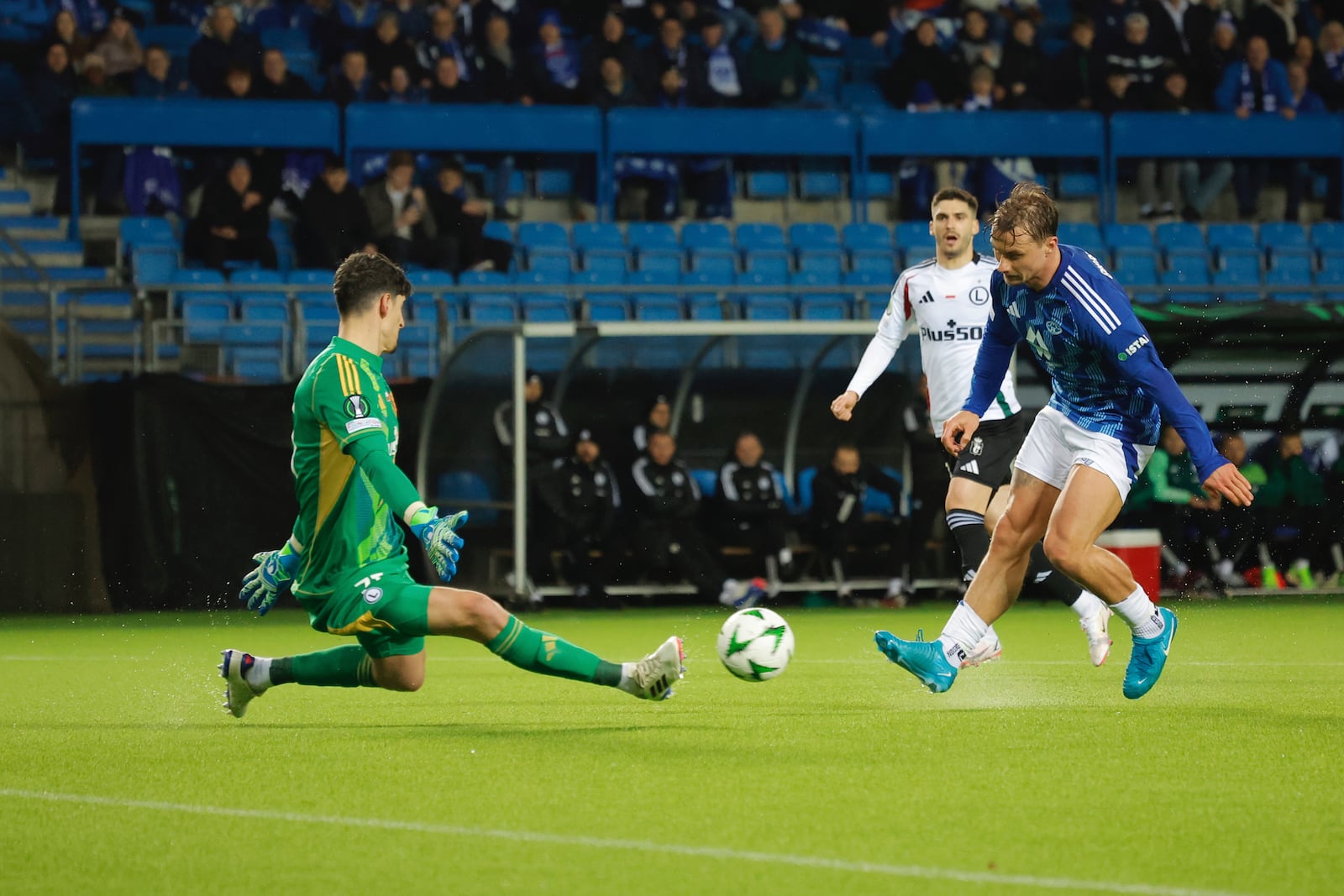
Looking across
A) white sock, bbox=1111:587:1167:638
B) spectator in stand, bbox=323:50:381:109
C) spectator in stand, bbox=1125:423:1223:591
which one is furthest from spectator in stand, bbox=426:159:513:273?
white sock, bbox=1111:587:1167:638

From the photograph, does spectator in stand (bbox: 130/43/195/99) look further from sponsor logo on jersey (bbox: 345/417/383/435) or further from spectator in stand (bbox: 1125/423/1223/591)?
sponsor logo on jersey (bbox: 345/417/383/435)

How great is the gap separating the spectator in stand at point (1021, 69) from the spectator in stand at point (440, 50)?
5913 millimetres

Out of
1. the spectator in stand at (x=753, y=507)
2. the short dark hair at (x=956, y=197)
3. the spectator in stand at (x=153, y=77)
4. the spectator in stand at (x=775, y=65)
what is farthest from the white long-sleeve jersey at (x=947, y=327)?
the spectator in stand at (x=153, y=77)

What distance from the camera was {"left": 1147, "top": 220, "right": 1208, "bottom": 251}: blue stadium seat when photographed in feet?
64.9

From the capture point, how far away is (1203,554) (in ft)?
50.3

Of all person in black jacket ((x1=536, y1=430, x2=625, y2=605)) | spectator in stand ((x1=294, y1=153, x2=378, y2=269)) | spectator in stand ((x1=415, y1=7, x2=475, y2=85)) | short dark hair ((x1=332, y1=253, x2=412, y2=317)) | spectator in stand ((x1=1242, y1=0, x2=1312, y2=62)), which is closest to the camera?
short dark hair ((x1=332, y1=253, x2=412, y2=317))

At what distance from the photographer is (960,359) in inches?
367

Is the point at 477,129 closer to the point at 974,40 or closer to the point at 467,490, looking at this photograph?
A: the point at 467,490

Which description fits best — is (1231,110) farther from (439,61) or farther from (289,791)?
(289,791)

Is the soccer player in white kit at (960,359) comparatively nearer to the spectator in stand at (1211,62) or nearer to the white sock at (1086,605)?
the white sock at (1086,605)

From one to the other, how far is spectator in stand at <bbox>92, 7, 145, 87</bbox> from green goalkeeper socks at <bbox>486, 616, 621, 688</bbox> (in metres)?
13.6

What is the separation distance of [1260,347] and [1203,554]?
180 cm

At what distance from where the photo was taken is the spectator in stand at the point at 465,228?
17.2m

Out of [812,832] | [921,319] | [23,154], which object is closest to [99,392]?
[23,154]
